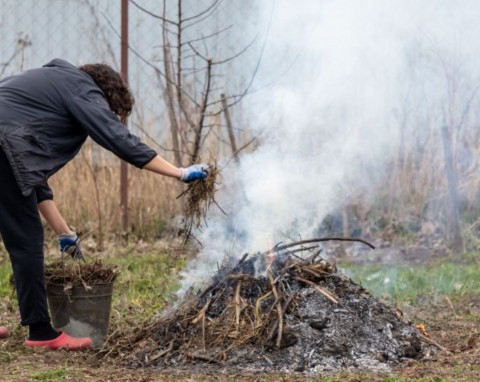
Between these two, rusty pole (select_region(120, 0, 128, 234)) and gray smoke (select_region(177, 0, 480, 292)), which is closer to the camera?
gray smoke (select_region(177, 0, 480, 292))

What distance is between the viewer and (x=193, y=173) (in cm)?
512

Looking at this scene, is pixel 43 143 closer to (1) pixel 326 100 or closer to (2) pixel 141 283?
(2) pixel 141 283

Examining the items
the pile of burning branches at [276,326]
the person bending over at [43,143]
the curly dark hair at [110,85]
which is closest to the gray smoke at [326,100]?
the pile of burning branches at [276,326]

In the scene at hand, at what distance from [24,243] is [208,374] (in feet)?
4.43

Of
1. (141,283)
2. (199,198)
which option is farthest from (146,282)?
(199,198)

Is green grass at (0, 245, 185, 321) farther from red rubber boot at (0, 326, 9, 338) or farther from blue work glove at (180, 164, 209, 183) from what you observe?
blue work glove at (180, 164, 209, 183)

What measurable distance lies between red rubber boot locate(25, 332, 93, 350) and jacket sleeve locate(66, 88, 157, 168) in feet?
3.90

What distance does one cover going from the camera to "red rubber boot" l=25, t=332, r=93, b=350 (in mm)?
5441

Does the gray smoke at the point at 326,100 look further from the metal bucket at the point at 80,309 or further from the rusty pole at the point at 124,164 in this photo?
the rusty pole at the point at 124,164

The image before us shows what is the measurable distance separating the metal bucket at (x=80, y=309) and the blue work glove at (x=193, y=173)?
97 centimetres

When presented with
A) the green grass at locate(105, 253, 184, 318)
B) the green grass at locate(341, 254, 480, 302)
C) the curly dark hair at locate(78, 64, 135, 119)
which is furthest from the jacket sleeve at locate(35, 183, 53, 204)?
the green grass at locate(341, 254, 480, 302)

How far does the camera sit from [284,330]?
193 inches

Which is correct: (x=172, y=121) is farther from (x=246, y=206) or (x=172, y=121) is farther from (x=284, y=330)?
(x=284, y=330)

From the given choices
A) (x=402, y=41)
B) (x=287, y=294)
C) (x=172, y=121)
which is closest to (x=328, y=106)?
(x=402, y=41)
